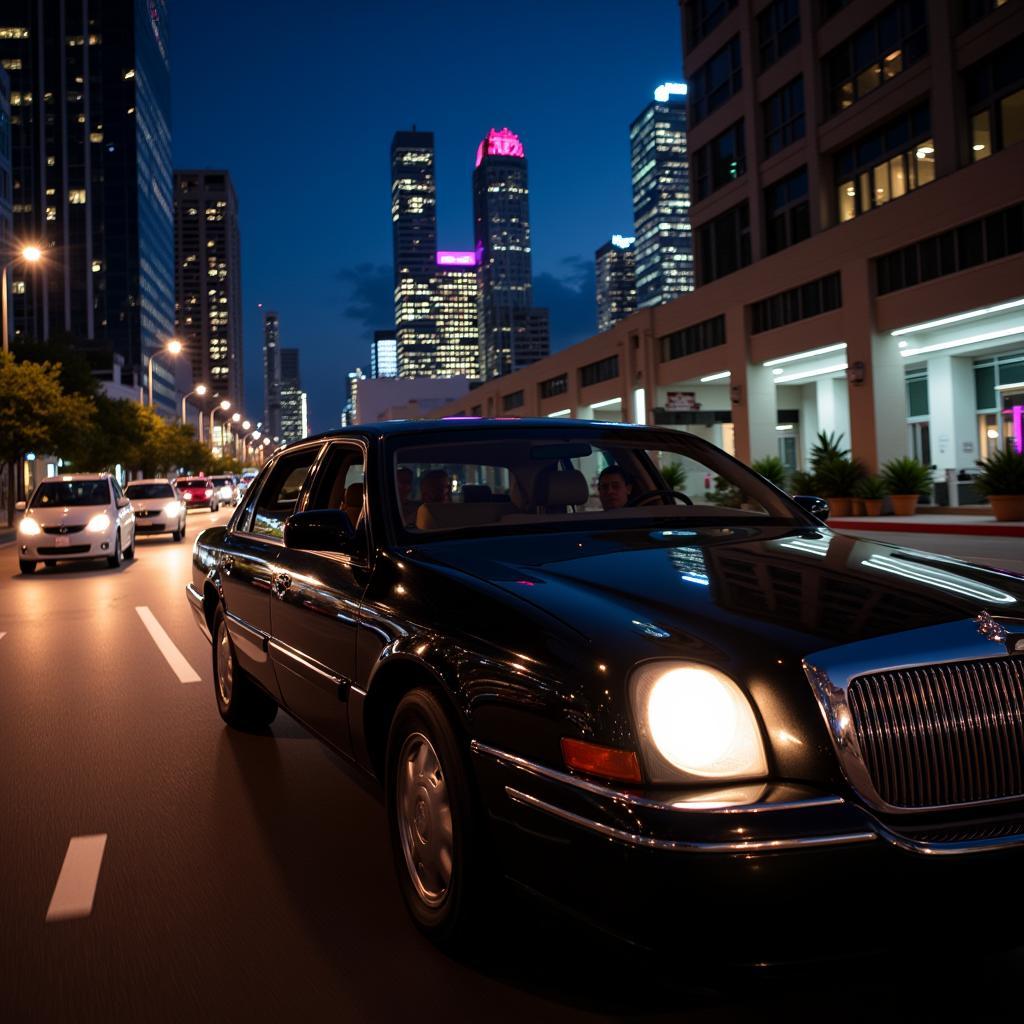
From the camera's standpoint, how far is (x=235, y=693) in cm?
622

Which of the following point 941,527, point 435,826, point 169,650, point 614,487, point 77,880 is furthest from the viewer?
point 941,527

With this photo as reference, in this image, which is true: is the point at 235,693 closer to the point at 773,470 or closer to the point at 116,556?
the point at 116,556

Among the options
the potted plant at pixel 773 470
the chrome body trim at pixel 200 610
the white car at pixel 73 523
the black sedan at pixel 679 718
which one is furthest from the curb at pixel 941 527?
the black sedan at pixel 679 718

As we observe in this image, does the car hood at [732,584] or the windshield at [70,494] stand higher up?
the windshield at [70,494]

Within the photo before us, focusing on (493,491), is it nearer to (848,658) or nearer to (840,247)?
(848,658)

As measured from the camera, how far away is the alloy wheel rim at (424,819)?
321 centimetres

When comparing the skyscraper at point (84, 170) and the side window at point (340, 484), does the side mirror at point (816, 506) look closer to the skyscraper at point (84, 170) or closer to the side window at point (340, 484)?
the side window at point (340, 484)

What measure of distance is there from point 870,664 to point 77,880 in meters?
2.99

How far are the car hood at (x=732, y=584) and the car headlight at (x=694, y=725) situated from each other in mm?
113

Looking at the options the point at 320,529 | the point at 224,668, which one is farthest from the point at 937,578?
the point at 224,668

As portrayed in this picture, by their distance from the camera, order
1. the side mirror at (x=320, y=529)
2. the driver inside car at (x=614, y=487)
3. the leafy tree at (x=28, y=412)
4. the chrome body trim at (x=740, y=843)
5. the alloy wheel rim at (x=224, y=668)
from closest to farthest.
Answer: the chrome body trim at (x=740, y=843), the side mirror at (x=320, y=529), the driver inside car at (x=614, y=487), the alloy wheel rim at (x=224, y=668), the leafy tree at (x=28, y=412)

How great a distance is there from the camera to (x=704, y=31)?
148ft

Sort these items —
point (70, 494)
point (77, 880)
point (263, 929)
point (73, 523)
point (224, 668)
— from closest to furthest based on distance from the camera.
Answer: point (263, 929)
point (77, 880)
point (224, 668)
point (73, 523)
point (70, 494)

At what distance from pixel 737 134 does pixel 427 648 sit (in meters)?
44.3
